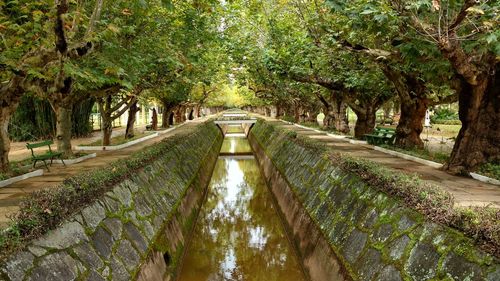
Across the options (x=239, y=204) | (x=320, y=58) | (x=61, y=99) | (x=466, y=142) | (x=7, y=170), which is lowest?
(x=239, y=204)

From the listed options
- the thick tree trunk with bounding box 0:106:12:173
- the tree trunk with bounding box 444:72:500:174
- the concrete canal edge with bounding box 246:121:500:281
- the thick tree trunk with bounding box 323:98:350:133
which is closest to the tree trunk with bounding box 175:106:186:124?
the thick tree trunk with bounding box 323:98:350:133

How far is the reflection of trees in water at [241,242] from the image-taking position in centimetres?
1050

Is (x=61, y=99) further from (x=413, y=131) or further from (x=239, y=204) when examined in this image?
(x=413, y=131)

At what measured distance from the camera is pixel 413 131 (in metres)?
18.6

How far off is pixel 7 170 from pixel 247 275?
8.18 metres

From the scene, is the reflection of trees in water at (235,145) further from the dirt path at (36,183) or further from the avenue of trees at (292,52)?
the dirt path at (36,183)

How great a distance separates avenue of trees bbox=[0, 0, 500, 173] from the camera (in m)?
8.88

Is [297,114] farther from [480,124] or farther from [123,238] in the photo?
[123,238]

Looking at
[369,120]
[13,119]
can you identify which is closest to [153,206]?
[369,120]

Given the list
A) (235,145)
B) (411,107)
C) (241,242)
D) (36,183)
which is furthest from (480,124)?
(235,145)

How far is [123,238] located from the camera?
26.2ft

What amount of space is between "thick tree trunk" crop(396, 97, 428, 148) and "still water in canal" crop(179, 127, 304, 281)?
711cm

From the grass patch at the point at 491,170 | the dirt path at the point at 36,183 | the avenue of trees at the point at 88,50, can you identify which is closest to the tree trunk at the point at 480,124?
the grass patch at the point at 491,170

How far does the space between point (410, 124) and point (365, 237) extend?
12435mm
